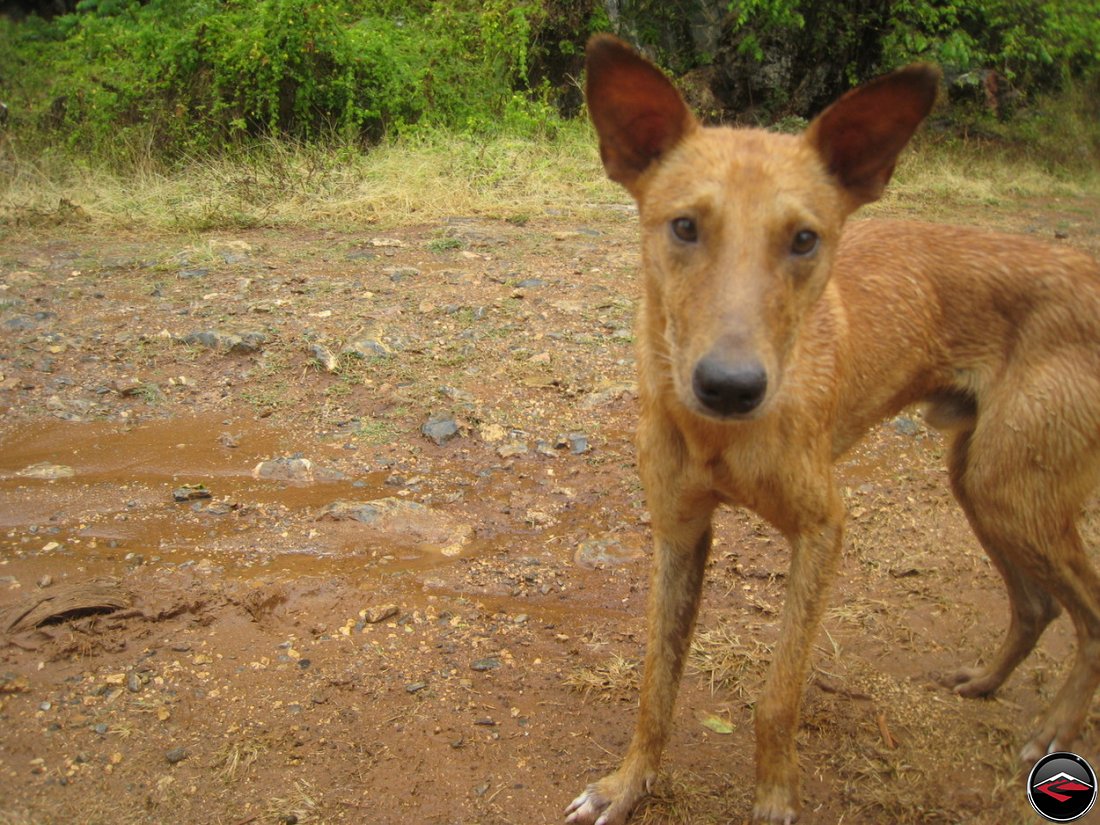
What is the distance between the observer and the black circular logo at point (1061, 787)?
129 inches

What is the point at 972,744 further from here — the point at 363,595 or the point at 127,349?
the point at 127,349

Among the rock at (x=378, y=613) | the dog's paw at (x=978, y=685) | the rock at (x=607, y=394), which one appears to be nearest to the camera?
the dog's paw at (x=978, y=685)

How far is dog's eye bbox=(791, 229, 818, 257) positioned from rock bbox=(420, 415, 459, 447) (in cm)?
293

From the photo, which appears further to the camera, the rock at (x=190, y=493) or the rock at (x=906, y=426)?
the rock at (x=906, y=426)

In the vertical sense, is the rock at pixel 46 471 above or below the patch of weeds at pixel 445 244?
below

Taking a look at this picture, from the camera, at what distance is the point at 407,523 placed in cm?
466

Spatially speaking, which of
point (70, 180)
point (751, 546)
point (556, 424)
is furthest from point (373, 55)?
point (751, 546)

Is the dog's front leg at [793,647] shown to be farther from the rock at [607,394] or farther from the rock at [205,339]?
the rock at [205,339]

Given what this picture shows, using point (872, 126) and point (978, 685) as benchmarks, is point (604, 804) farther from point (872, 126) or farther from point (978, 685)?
point (872, 126)

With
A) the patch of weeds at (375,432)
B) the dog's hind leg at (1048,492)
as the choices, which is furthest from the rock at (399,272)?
the dog's hind leg at (1048,492)

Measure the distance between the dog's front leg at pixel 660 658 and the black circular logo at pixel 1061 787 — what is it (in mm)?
1322

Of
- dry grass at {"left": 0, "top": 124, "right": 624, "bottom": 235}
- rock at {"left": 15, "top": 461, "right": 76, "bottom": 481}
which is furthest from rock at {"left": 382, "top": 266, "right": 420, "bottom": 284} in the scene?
rock at {"left": 15, "top": 461, "right": 76, "bottom": 481}

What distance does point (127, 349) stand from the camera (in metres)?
6.09

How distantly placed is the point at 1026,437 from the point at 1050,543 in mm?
409
